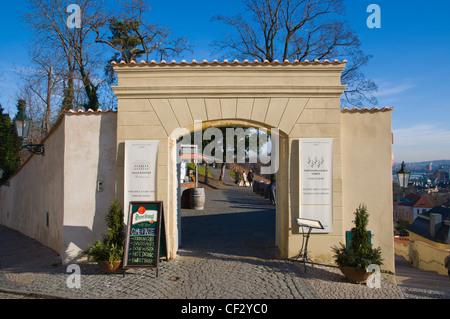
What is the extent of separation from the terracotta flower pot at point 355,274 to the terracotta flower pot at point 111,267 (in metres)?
4.29

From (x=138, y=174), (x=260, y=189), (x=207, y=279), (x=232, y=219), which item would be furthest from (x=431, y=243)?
(x=138, y=174)

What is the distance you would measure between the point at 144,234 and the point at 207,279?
5.01 ft

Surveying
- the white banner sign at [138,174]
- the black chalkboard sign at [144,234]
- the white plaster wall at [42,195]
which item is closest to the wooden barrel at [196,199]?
the white plaster wall at [42,195]

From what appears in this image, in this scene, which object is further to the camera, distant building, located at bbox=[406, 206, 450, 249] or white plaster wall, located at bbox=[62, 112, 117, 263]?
distant building, located at bbox=[406, 206, 450, 249]

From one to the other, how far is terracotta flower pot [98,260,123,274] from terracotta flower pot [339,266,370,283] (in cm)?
429

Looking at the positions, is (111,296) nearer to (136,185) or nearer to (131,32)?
(136,185)

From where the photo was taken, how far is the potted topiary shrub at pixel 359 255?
20.1 feet

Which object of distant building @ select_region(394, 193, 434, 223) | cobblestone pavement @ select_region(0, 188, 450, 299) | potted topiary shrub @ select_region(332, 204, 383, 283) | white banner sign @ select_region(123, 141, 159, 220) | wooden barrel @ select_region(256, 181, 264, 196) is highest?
white banner sign @ select_region(123, 141, 159, 220)

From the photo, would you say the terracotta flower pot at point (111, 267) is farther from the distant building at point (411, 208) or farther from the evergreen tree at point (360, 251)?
the distant building at point (411, 208)

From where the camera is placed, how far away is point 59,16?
2017 cm

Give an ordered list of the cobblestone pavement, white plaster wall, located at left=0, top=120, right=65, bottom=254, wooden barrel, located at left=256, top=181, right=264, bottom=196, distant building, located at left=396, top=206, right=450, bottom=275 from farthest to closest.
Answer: wooden barrel, located at left=256, top=181, right=264, bottom=196 → distant building, located at left=396, top=206, right=450, bottom=275 → white plaster wall, located at left=0, top=120, right=65, bottom=254 → the cobblestone pavement

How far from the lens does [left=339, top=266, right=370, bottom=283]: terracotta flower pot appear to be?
612cm

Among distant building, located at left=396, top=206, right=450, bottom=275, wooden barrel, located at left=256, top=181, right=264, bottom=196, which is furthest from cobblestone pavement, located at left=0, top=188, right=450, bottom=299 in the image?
wooden barrel, located at left=256, top=181, right=264, bottom=196

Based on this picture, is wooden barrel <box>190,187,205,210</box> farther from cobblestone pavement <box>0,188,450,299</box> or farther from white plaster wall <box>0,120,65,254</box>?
white plaster wall <box>0,120,65,254</box>
